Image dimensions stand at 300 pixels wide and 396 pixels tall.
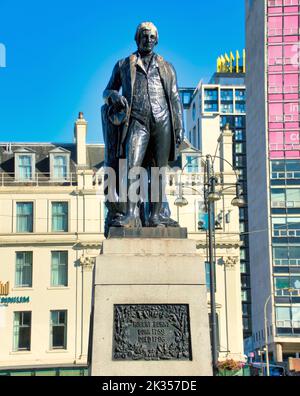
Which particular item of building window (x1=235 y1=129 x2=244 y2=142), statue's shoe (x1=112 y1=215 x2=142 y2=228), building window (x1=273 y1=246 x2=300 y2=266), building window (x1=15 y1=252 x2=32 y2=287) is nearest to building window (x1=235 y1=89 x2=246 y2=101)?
building window (x1=235 y1=129 x2=244 y2=142)

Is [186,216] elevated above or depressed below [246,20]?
below

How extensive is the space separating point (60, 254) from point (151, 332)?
36557 millimetres

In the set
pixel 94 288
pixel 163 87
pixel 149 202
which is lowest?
pixel 94 288

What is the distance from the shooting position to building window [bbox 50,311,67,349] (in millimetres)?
44375

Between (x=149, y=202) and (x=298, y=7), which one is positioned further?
(x=298, y=7)

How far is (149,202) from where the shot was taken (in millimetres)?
11477

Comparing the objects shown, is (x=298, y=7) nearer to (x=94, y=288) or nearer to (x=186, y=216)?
(x=186, y=216)

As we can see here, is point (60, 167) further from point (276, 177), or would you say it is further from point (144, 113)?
point (276, 177)

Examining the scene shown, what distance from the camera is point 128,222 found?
11023 mm

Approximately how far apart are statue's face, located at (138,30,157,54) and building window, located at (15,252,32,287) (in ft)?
115

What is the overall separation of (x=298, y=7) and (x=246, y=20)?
44.6 feet

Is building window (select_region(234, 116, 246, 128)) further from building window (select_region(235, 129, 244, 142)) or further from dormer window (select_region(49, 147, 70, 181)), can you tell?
dormer window (select_region(49, 147, 70, 181))
